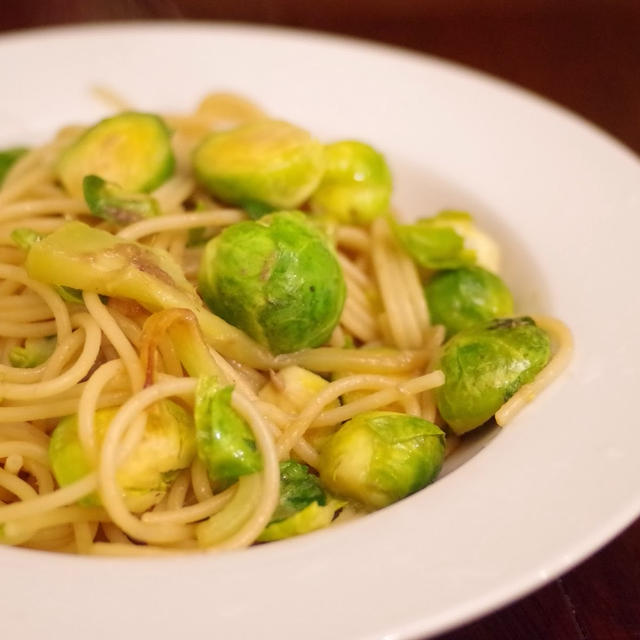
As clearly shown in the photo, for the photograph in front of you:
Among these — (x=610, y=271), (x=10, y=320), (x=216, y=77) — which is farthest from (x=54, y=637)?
(x=216, y=77)

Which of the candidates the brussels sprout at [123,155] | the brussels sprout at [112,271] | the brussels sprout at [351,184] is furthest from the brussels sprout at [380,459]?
the brussels sprout at [123,155]

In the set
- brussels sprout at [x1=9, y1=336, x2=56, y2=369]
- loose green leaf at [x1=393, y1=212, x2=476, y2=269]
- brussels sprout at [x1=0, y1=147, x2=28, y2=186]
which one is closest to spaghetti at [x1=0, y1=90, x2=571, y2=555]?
brussels sprout at [x1=9, y1=336, x2=56, y2=369]

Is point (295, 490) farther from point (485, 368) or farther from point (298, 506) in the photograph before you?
point (485, 368)

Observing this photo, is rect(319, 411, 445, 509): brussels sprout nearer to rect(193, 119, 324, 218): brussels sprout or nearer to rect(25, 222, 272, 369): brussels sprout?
rect(25, 222, 272, 369): brussels sprout

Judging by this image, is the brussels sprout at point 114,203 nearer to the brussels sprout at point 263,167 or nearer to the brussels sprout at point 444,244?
the brussels sprout at point 263,167

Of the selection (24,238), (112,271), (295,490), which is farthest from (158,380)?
(24,238)
